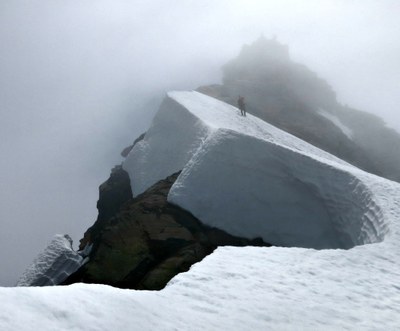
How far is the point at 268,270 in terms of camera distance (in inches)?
417

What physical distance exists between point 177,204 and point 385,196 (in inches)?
371

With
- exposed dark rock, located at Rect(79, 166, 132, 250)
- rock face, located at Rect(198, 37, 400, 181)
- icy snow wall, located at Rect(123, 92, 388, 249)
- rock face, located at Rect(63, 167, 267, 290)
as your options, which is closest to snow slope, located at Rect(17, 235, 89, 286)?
rock face, located at Rect(63, 167, 267, 290)

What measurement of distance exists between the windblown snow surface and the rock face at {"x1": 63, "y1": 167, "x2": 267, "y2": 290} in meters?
0.92

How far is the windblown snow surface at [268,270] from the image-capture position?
22.3 ft

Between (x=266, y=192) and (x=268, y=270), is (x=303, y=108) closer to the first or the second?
(x=266, y=192)

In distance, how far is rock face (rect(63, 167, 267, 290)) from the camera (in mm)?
19719

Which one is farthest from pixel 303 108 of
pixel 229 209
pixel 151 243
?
pixel 151 243

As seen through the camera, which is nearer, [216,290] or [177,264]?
[216,290]

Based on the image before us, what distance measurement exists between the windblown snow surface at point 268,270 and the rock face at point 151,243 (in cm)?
92

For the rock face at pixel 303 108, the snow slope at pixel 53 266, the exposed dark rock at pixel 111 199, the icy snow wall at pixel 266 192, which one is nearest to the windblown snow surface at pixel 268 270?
the icy snow wall at pixel 266 192

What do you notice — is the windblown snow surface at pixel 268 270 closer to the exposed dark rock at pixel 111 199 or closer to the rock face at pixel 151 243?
the rock face at pixel 151 243

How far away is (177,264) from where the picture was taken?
19.4 m

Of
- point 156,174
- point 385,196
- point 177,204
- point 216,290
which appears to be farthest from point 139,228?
point 216,290

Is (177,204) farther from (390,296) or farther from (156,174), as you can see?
(390,296)
